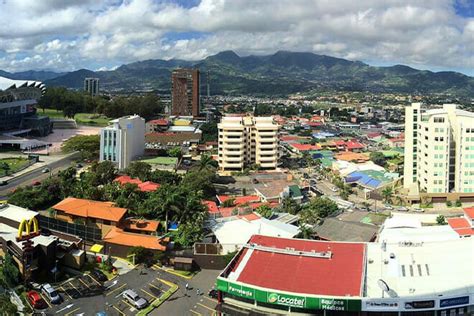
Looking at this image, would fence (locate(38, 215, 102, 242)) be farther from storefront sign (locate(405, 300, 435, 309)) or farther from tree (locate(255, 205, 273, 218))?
storefront sign (locate(405, 300, 435, 309))

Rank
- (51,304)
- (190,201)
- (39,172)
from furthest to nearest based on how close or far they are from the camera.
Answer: (39,172)
(190,201)
(51,304)

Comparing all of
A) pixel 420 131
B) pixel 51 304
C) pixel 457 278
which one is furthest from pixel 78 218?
pixel 420 131

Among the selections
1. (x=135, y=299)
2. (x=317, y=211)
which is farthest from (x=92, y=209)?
(x=317, y=211)

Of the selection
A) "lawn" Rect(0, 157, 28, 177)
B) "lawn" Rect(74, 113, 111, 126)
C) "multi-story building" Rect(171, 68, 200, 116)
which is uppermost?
"multi-story building" Rect(171, 68, 200, 116)

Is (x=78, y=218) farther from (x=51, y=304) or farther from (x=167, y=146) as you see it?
(x=167, y=146)

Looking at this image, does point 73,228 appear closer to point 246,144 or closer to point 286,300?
point 286,300

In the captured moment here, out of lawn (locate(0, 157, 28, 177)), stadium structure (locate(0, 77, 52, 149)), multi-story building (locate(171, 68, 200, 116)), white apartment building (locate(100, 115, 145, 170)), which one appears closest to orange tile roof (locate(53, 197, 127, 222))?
lawn (locate(0, 157, 28, 177))

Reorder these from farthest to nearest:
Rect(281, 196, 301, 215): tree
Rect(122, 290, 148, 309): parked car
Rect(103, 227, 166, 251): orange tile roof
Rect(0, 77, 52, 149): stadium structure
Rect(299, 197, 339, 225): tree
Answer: Rect(0, 77, 52, 149): stadium structure < Rect(281, 196, 301, 215): tree < Rect(299, 197, 339, 225): tree < Rect(103, 227, 166, 251): orange tile roof < Rect(122, 290, 148, 309): parked car
